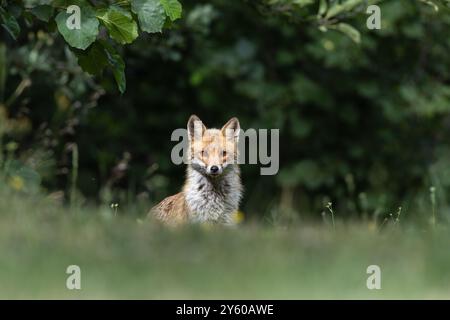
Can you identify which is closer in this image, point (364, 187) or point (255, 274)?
point (255, 274)

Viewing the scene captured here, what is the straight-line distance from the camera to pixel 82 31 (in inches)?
216

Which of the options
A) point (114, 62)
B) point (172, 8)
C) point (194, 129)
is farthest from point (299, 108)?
point (172, 8)

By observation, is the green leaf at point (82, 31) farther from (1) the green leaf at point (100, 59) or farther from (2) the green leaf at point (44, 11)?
(1) the green leaf at point (100, 59)

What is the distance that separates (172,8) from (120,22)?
1.07 ft

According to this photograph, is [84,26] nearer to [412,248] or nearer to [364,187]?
[412,248]

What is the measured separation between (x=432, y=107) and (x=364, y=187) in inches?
73.1

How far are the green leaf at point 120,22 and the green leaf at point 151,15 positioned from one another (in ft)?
0.21

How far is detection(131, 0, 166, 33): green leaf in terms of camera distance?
5.61 metres

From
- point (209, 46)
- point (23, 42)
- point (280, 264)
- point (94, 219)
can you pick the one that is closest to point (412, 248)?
point (280, 264)

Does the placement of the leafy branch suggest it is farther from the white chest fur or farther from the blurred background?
the blurred background

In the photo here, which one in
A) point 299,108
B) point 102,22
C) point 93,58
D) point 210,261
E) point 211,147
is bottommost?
point 210,261

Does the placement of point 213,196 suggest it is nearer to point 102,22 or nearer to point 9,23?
point 102,22

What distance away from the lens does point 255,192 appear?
46.8 feet
